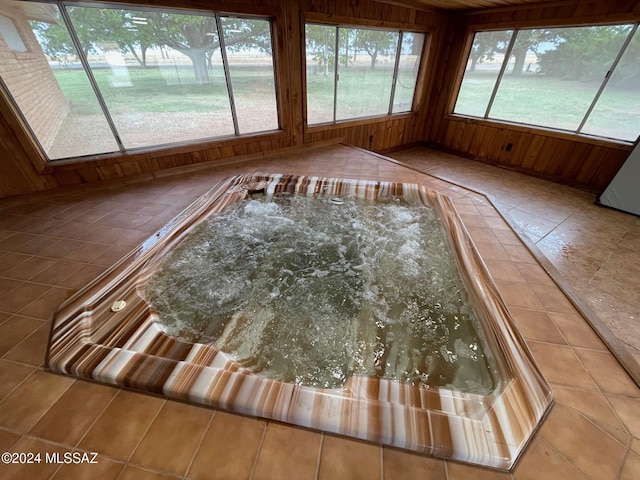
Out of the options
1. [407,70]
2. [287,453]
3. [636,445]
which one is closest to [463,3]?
[407,70]

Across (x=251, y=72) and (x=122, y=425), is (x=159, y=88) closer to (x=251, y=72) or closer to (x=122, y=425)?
(x=251, y=72)

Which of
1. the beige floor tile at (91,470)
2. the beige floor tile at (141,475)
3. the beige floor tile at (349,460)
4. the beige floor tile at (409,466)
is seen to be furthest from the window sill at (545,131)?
the beige floor tile at (91,470)

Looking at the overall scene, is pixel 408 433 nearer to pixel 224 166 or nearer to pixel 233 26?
pixel 224 166

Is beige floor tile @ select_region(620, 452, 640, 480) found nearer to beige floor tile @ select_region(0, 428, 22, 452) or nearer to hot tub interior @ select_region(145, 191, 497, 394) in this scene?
hot tub interior @ select_region(145, 191, 497, 394)

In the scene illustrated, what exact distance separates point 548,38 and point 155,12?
447 centimetres

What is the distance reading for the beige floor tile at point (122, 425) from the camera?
2.82 feet

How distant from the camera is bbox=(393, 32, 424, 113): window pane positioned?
151 inches

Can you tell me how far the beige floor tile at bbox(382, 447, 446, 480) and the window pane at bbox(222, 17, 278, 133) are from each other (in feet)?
10.8

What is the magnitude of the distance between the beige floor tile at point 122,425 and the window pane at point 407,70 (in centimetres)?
470

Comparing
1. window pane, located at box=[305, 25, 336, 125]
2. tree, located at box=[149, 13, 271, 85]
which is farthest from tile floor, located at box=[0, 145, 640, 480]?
window pane, located at box=[305, 25, 336, 125]

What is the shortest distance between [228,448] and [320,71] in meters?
3.79

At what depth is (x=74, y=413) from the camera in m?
0.94

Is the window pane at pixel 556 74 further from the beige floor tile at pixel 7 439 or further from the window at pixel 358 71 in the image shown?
the beige floor tile at pixel 7 439

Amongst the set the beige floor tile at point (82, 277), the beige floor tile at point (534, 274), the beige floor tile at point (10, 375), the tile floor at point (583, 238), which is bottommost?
the tile floor at point (583, 238)
